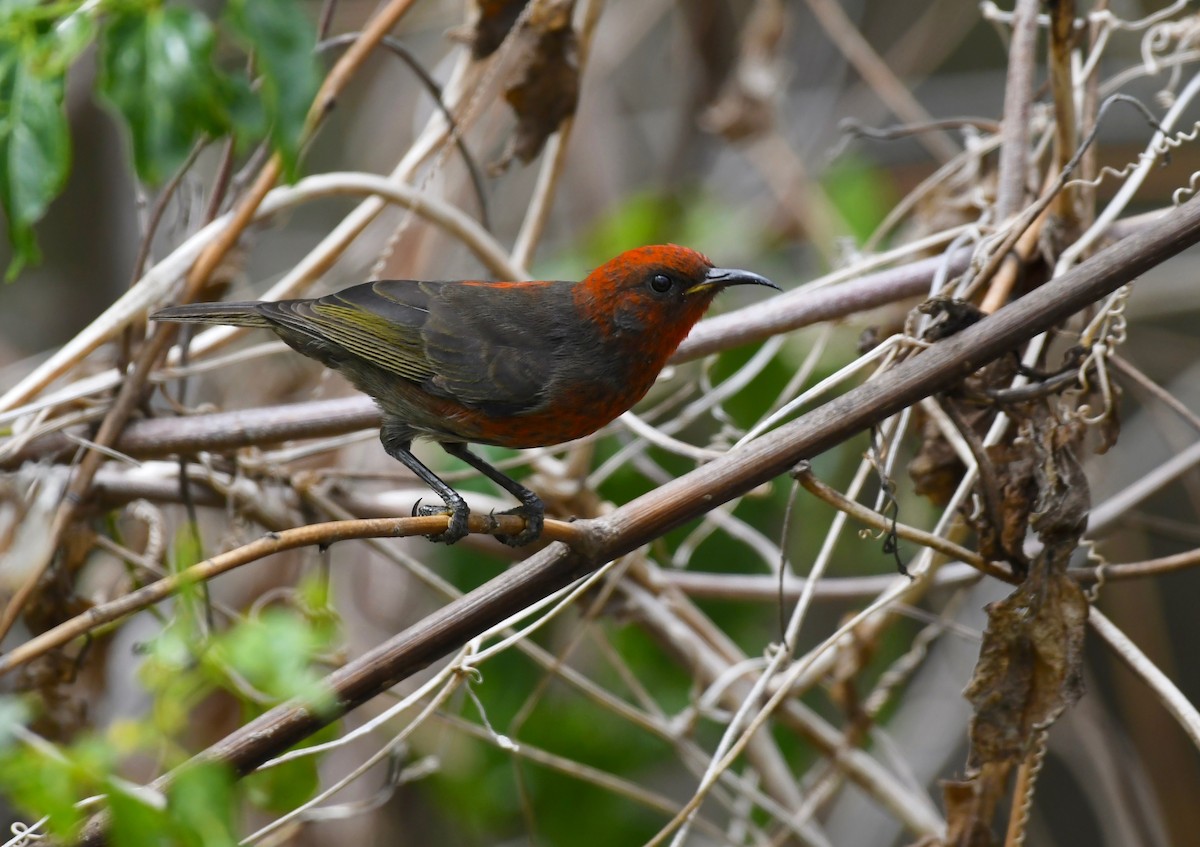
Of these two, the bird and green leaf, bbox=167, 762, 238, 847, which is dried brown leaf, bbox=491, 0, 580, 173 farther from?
green leaf, bbox=167, 762, 238, 847

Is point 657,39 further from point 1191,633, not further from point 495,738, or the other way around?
point 495,738

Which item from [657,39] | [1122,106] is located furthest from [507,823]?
[657,39]

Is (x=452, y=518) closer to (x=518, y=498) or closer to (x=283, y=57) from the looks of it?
(x=518, y=498)

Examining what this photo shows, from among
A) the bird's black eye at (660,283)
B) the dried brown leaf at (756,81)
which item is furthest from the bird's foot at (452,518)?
the dried brown leaf at (756,81)

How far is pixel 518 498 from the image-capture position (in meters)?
3.00

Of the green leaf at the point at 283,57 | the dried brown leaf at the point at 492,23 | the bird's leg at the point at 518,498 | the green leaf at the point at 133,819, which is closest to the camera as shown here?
the green leaf at the point at 133,819

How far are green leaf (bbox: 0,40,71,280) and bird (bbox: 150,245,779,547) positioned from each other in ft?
3.32

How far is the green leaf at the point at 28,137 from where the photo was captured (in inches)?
70.7

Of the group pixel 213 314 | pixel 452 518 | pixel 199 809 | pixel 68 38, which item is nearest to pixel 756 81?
pixel 213 314

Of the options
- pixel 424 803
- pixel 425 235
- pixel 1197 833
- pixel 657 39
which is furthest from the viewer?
pixel 657 39

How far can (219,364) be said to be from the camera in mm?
3051

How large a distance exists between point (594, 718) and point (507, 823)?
2.93 ft

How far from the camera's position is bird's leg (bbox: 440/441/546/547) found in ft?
7.91

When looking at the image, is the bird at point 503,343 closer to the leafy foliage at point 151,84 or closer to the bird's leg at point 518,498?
the bird's leg at point 518,498
